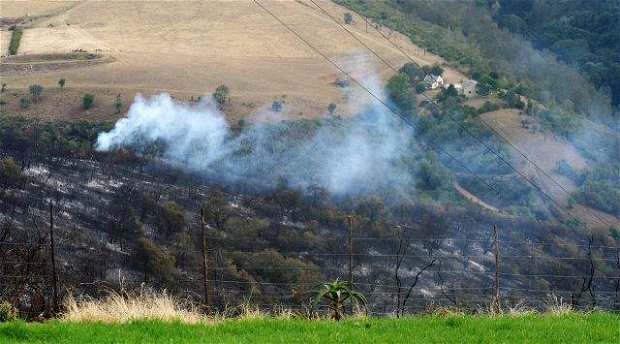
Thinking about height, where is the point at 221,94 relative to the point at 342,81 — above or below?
above

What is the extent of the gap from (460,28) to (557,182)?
104ft

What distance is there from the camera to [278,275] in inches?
930

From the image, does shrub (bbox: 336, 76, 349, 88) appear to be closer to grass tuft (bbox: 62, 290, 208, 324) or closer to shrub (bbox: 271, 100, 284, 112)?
shrub (bbox: 271, 100, 284, 112)

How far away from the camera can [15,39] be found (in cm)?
4991

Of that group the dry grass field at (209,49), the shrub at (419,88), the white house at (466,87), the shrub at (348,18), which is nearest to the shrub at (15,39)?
the dry grass field at (209,49)

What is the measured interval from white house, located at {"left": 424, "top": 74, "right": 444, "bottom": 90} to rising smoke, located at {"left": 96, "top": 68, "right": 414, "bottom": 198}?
276 inches

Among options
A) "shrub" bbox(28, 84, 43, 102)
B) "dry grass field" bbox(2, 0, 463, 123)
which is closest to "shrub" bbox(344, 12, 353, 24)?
"dry grass field" bbox(2, 0, 463, 123)

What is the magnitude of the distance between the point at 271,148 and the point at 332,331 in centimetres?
3066

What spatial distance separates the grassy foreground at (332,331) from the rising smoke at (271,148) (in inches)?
991

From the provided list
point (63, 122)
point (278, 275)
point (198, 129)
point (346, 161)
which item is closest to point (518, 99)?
point (346, 161)

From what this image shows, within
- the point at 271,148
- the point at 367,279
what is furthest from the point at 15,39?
the point at 367,279

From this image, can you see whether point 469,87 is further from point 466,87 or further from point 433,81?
point 433,81

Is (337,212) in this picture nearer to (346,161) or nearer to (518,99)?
(346,161)

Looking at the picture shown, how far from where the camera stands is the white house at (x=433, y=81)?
5210 cm
